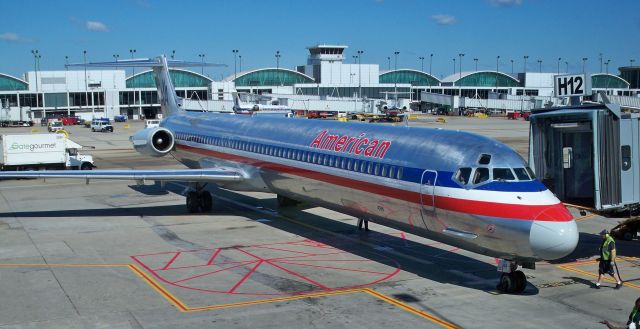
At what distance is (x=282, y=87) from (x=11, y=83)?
5208 centimetres

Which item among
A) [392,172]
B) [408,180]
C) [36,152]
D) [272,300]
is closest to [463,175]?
[408,180]

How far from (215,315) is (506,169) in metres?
6.82

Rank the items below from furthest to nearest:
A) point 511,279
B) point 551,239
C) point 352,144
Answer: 1. point 352,144
2. point 511,279
3. point 551,239

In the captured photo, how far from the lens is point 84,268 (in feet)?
55.0

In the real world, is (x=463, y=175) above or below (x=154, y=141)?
below

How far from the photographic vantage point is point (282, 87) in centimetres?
13038

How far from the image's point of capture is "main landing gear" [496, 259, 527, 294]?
47.0 feet

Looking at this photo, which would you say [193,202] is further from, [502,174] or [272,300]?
[502,174]

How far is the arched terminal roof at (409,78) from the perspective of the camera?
15512cm

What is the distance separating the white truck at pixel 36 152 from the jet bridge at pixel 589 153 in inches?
1115

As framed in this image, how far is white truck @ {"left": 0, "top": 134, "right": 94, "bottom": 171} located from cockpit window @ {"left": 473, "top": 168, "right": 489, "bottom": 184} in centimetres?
3006

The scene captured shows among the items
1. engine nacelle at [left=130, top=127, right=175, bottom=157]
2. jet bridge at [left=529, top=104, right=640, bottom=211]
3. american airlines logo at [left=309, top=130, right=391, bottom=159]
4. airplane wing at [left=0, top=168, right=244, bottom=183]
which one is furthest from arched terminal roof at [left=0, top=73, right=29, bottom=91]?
jet bridge at [left=529, top=104, right=640, bottom=211]

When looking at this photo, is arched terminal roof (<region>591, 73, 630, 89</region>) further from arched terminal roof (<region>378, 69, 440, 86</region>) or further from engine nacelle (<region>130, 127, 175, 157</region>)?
engine nacelle (<region>130, 127, 175, 157</region>)

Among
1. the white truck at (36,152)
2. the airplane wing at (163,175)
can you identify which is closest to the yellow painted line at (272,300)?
the airplane wing at (163,175)
